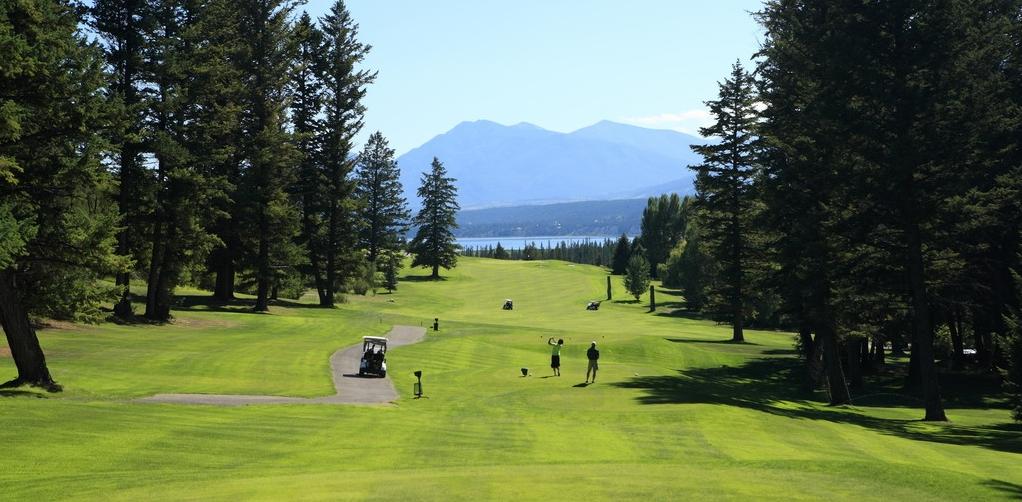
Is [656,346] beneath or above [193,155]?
beneath

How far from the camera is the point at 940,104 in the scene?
2769cm

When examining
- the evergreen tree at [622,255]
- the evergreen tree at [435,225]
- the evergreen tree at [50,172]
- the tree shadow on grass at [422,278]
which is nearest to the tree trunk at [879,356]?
the evergreen tree at [50,172]

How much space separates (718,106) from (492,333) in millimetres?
23117

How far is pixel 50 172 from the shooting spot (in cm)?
2489

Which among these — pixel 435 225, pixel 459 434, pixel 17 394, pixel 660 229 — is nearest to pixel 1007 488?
pixel 459 434

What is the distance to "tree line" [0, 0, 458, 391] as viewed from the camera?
23781 mm

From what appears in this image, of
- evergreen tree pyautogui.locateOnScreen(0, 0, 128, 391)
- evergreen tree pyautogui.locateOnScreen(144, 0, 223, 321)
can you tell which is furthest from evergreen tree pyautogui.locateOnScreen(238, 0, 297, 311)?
evergreen tree pyautogui.locateOnScreen(0, 0, 128, 391)

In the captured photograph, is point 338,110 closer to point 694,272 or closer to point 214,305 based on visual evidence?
point 214,305

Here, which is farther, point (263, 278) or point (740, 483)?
point (263, 278)

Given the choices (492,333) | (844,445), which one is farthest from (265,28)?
(844,445)

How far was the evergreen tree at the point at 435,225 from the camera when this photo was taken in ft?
366

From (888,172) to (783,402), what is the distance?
10.2 m

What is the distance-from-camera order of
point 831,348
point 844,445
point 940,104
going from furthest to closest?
point 831,348 → point 940,104 → point 844,445

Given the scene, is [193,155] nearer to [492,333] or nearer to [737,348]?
[492,333]
